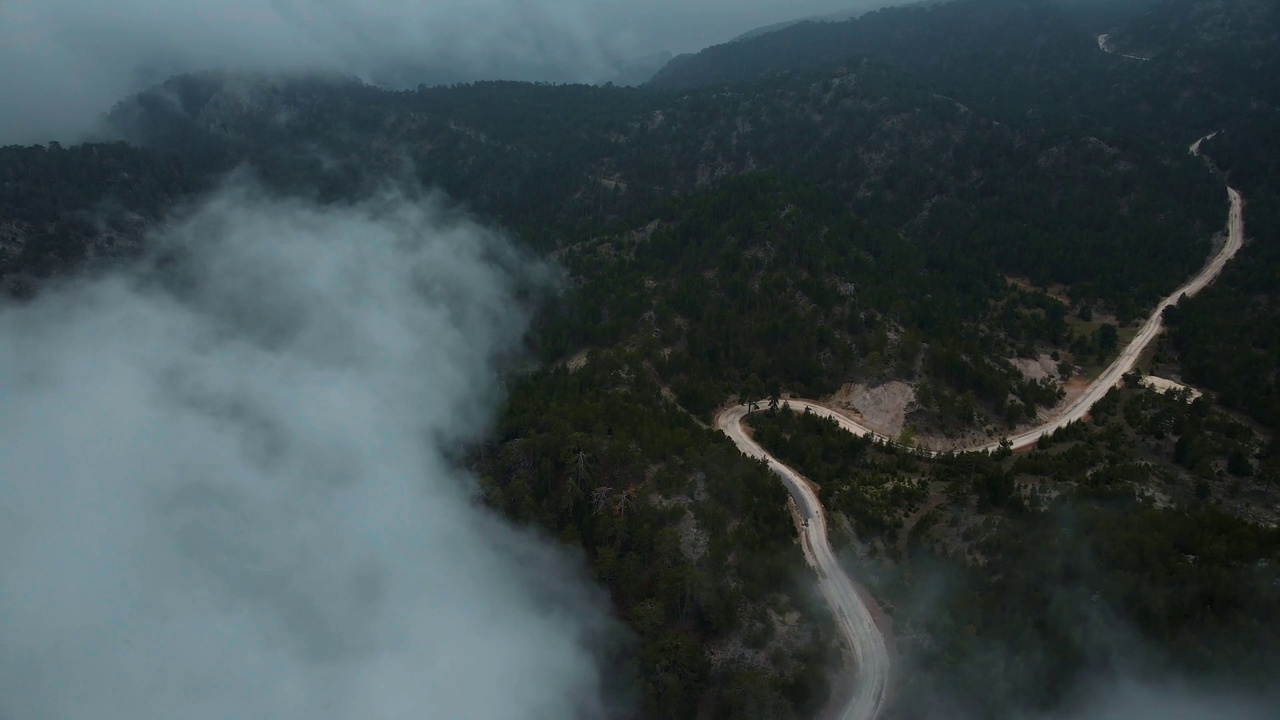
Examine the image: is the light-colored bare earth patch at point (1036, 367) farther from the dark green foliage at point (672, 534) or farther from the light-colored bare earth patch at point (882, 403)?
the dark green foliage at point (672, 534)

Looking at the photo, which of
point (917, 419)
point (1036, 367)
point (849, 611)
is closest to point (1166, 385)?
point (1036, 367)

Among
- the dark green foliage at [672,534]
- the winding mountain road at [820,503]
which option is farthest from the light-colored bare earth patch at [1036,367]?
the dark green foliage at [672,534]

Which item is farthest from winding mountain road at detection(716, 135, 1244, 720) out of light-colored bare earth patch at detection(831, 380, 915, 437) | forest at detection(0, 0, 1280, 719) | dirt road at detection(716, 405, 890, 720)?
light-colored bare earth patch at detection(831, 380, 915, 437)

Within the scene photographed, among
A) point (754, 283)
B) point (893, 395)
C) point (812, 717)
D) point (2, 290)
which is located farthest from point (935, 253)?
point (2, 290)

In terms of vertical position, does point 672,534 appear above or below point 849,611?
above

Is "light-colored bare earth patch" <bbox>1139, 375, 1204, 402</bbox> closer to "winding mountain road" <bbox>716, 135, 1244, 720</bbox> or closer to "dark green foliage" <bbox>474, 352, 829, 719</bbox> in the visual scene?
"winding mountain road" <bbox>716, 135, 1244, 720</bbox>

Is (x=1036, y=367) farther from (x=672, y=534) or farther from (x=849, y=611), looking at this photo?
(x=672, y=534)

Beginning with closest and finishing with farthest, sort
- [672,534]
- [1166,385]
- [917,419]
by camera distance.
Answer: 1. [672,534]
2. [917,419]
3. [1166,385]

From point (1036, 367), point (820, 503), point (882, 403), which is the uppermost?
point (820, 503)
